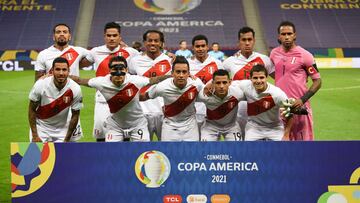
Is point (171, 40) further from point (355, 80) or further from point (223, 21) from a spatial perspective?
point (355, 80)

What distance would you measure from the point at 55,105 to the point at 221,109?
2188mm

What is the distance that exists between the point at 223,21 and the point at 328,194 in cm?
3177

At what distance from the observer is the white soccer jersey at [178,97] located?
7.43 m

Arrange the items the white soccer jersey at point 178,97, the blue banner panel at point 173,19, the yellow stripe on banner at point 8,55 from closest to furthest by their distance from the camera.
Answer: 1. the white soccer jersey at point 178,97
2. the yellow stripe on banner at point 8,55
3. the blue banner panel at point 173,19

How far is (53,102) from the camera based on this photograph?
7.49 metres

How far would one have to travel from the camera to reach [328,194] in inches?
225

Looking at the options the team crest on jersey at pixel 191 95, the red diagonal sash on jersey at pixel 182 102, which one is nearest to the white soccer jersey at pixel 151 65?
the red diagonal sash on jersey at pixel 182 102

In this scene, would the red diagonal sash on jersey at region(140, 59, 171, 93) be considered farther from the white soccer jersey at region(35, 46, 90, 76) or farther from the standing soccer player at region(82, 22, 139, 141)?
the white soccer jersey at region(35, 46, 90, 76)

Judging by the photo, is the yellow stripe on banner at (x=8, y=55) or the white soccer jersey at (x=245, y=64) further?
the yellow stripe on banner at (x=8, y=55)

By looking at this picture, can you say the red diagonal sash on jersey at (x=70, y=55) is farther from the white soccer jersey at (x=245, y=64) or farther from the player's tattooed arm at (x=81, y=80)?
the white soccer jersey at (x=245, y=64)

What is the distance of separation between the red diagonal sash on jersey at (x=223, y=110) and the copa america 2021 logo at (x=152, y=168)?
6.83 ft

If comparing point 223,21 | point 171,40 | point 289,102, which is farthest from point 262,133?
point 223,21

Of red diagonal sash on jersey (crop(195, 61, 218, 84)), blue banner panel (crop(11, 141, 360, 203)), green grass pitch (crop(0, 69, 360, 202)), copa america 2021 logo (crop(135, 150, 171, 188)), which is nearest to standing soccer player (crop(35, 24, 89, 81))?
green grass pitch (crop(0, 69, 360, 202))

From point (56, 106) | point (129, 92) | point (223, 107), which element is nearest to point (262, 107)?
point (223, 107)
